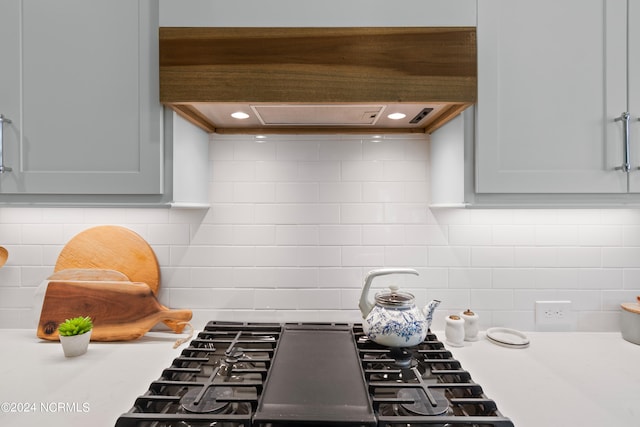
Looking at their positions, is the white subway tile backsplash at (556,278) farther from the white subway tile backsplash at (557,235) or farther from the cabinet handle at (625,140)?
the cabinet handle at (625,140)

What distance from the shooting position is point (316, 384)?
3.14 ft

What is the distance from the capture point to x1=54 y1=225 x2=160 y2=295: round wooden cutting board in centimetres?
141

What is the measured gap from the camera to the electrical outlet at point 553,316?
145 centimetres

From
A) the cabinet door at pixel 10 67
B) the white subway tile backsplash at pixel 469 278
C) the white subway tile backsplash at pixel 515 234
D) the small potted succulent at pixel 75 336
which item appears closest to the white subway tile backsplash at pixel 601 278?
the white subway tile backsplash at pixel 515 234

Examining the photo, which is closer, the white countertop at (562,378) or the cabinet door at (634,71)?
the white countertop at (562,378)

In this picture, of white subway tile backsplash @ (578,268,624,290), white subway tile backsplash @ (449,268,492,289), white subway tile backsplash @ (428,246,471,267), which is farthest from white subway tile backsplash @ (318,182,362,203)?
white subway tile backsplash @ (578,268,624,290)

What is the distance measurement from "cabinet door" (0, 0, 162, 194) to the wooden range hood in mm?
103

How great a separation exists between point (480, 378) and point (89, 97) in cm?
142

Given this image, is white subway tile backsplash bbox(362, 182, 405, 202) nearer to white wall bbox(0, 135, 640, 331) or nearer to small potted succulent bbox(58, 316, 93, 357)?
white wall bbox(0, 135, 640, 331)

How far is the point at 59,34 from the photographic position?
110 centimetres

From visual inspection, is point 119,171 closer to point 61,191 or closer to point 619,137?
point 61,191

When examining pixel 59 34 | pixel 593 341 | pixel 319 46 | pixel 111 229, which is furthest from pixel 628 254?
pixel 59 34

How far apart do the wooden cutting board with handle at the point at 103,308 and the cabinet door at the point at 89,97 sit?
440 millimetres

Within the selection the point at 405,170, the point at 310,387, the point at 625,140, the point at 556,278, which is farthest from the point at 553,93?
the point at 310,387
